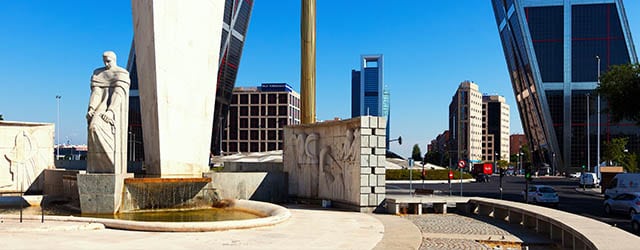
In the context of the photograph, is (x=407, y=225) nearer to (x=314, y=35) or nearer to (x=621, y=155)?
(x=314, y=35)

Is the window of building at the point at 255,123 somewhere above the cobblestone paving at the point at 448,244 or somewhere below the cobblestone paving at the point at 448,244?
above

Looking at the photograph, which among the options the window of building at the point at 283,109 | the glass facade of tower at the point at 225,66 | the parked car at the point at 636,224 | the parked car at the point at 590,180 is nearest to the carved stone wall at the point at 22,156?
the parked car at the point at 636,224

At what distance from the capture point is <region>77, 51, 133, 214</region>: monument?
17672 millimetres

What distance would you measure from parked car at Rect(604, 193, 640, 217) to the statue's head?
2040 centimetres

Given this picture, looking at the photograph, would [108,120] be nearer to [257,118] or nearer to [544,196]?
[544,196]

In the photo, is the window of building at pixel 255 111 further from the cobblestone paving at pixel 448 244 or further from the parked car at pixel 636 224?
the cobblestone paving at pixel 448 244

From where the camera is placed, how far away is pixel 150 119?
789 inches

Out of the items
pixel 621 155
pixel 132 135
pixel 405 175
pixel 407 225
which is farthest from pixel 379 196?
pixel 132 135

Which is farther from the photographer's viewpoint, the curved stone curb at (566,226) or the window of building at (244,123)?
the window of building at (244,123)

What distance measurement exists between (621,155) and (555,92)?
27141 millimetres

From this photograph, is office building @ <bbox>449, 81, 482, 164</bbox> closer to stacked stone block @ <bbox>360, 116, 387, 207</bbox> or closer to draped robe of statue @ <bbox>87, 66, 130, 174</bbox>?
stacked stone block @ <bbox>360, 116, 387, 207</bbox>

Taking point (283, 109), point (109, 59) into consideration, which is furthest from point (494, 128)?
point (109, 59)

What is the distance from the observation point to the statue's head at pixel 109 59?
18.0 metres

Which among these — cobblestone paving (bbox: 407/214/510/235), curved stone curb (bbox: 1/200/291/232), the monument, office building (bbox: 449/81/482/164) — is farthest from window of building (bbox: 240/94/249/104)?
curved stone curb (bbox: 1/200/291/232)
